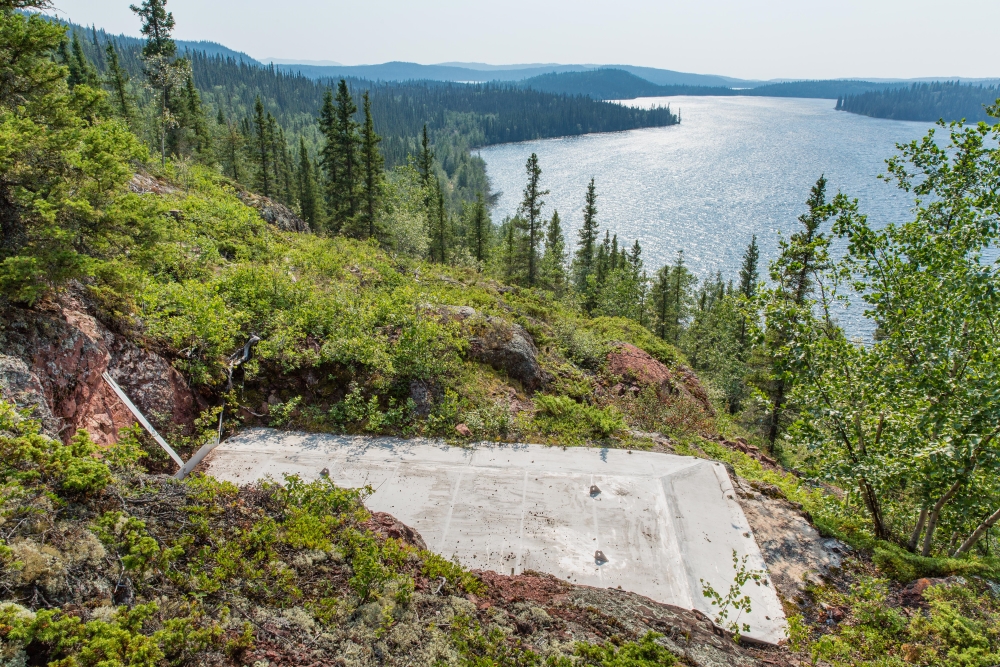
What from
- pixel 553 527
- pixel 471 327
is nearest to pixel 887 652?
pixel 553 527

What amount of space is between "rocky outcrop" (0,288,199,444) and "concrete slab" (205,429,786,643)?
1406 mm

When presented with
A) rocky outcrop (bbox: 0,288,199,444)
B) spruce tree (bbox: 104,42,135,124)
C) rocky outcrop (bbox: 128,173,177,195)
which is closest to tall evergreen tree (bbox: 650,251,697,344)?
rocky outcrop (bbox: 128,173,177,195)

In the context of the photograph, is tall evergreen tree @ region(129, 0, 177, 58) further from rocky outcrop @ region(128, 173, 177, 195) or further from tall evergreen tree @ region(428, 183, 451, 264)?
tall evergreen tree @ region(428, 183, 451, 264)

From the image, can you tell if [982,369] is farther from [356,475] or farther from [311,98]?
[311,98]

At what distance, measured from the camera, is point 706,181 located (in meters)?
99.4

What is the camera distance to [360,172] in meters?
32.7

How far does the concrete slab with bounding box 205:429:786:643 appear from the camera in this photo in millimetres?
6957

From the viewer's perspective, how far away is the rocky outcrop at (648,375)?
1449 centimetres

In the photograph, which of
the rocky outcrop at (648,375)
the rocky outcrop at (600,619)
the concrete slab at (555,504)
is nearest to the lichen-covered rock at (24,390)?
the concrete slab at (555,504)

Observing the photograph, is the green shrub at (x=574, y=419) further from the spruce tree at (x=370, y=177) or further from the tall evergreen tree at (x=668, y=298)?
the tall evergreen tree at (x=668, y=298)

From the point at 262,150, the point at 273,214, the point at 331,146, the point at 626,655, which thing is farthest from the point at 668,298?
the point at 626,655

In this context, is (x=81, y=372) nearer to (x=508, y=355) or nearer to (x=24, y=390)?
(x=24, y=390)

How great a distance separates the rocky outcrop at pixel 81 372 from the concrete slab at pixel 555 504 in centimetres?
141

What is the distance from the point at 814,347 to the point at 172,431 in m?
10.1
